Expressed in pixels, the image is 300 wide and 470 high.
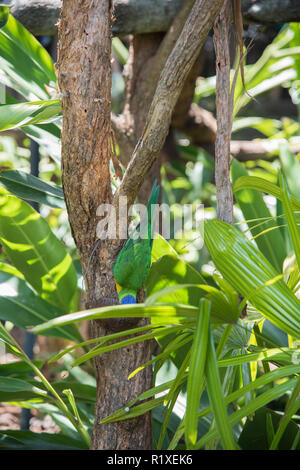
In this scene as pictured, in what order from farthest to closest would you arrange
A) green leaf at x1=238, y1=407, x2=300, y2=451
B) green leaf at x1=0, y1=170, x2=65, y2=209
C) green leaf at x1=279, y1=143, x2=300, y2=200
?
1. green leaf at x1=279, y1=143, x2=300, y2=200
2. green leaf at x1=0, y1=170, x2=65, y2=209
3. green leaf at x1=238, y1=407, x2=300, y2=451

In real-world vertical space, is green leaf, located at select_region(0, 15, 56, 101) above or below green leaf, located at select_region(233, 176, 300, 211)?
above

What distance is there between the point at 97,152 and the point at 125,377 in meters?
0.33

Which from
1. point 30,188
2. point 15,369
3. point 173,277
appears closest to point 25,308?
point 15,369

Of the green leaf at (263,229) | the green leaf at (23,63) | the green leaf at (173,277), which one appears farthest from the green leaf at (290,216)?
the green leaf at (23,63)

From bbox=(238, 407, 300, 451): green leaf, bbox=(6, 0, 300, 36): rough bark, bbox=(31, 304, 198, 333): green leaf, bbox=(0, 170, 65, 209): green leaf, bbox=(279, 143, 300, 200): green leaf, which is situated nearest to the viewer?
bbox=(31, 304, 198, 333): green leaf

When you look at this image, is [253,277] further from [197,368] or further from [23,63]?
[23,63]

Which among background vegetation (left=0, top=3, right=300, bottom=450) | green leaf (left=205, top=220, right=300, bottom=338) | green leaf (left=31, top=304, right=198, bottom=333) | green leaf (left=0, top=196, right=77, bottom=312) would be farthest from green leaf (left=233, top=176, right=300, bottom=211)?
green leaf (left=0, top=196, right=77, bottom=312)

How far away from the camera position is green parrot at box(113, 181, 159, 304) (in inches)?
24.1

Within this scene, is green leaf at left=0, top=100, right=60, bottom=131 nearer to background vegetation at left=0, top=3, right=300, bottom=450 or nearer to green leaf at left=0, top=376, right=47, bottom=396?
background vegetation at left=0, top=3, right=300, bottom=450

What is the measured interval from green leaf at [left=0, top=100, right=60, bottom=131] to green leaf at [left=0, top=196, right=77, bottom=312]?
0.51 ft

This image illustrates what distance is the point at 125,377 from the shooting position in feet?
2.12

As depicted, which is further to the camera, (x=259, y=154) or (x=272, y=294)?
→ (x=259, y=154)
